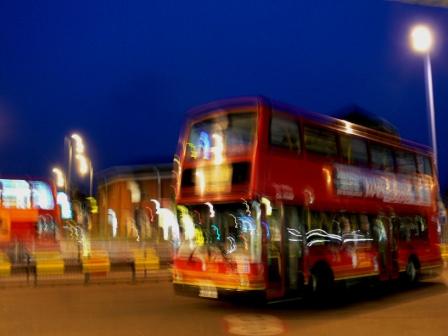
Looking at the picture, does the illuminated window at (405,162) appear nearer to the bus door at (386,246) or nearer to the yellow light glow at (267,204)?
the bus door at (386,246)

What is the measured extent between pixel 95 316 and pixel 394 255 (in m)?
9.54

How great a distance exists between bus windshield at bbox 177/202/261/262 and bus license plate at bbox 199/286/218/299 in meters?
0.68

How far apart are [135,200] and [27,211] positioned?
29493 millimetres

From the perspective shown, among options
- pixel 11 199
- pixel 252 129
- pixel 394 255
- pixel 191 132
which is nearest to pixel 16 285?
pixel 11 199

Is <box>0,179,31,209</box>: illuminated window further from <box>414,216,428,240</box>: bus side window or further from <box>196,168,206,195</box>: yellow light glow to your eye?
<box>414,216,428,240</box>: bus side window

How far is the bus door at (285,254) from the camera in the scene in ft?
41.5

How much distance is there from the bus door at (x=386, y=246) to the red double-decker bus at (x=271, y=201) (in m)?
0.41

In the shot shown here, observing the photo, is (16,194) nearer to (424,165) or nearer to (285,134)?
(285,134)

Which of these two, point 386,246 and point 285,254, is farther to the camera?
point 386,246

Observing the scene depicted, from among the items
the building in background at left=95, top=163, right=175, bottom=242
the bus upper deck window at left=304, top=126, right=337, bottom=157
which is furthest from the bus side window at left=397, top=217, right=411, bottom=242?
the building in background at left=95, top=163, right=175, bottom=242

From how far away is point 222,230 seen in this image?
12805mm

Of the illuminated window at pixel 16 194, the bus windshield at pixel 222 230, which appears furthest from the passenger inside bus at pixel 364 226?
the illuminated window at pixel 16 194

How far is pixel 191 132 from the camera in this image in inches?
544

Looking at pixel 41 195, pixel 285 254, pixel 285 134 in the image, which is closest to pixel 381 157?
pixel 285 134
